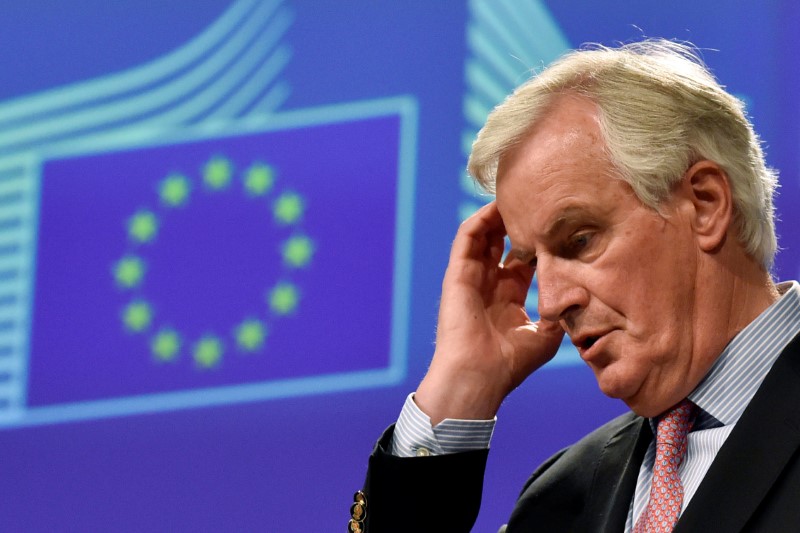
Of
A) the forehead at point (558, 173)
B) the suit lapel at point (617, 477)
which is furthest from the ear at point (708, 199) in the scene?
the suit lapel at point (617, 477)

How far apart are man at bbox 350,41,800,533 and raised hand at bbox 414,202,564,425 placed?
0.43 feet

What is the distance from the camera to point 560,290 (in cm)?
200

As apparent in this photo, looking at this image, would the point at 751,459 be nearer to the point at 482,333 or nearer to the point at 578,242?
the point at 578,242

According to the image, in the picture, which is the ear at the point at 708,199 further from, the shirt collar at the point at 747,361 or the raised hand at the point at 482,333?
the raised hand at the point at 482,333

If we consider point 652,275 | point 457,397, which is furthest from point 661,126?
point 457,397

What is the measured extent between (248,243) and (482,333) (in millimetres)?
1015

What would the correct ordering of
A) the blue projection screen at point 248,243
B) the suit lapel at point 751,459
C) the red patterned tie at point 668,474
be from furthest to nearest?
1. the blue projection screen at point 248,243
2. the red patterned tie at point 668,474
3. the suit lapel at point 751,459

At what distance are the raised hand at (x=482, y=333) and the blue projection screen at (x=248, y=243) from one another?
0.42m

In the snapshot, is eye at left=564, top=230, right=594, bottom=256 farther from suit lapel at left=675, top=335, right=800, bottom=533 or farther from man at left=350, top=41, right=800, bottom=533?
suit lapel at left=675, top=335, right=800, bottom=533

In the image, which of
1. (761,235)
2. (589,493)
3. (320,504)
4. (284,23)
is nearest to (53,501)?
(320,504)

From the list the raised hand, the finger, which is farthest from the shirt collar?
the finger

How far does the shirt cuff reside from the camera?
86.7 inches

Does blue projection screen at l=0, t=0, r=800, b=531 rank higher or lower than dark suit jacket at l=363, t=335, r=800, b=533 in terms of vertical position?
higher

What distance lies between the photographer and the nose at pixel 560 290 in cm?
198
